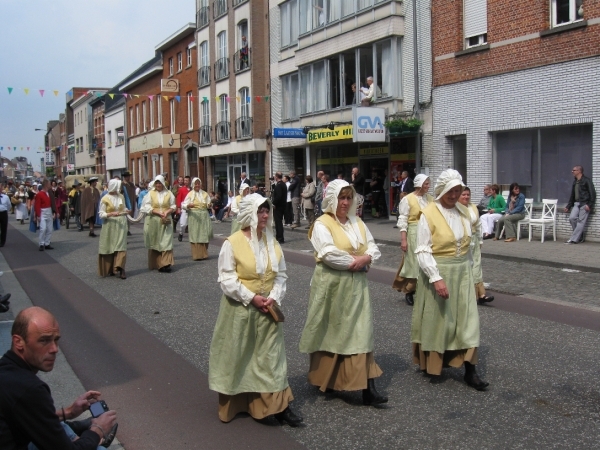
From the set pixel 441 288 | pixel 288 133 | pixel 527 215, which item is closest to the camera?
pixel 441 288

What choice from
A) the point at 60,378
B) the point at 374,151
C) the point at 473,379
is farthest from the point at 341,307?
the point at 374,151

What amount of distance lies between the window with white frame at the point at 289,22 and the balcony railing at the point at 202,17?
8996 millimetres

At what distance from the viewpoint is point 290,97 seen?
28.7m

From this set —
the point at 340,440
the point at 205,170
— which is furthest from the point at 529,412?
the point at 205,170

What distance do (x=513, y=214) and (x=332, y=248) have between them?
12.6 meters

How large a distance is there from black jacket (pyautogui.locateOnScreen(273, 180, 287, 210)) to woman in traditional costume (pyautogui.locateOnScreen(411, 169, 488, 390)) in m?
13.3

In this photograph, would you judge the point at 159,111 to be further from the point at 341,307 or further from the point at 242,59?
the point at 341,307

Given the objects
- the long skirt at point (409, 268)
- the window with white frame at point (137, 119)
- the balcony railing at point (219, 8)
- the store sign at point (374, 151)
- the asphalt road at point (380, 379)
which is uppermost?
the balcony railing at point (219, 8)

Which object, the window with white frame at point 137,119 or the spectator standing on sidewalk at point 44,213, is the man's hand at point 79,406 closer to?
the spectator standing on sidewalk at point 44,213

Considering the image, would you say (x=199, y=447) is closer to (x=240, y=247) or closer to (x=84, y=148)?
(x=240, y=247)

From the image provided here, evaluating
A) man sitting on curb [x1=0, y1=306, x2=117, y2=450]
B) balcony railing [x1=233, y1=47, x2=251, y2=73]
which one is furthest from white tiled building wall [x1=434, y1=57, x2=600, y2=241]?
man sitting on curb [x1=0, y1=306, x2=117, y2=450]

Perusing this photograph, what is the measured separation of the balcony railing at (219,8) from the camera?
34469 mm

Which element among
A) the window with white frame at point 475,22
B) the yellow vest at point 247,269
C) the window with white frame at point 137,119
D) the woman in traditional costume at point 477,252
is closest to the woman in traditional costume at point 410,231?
the woman in traditional costume at point 477,252

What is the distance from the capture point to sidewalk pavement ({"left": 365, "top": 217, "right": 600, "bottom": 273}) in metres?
12.9
